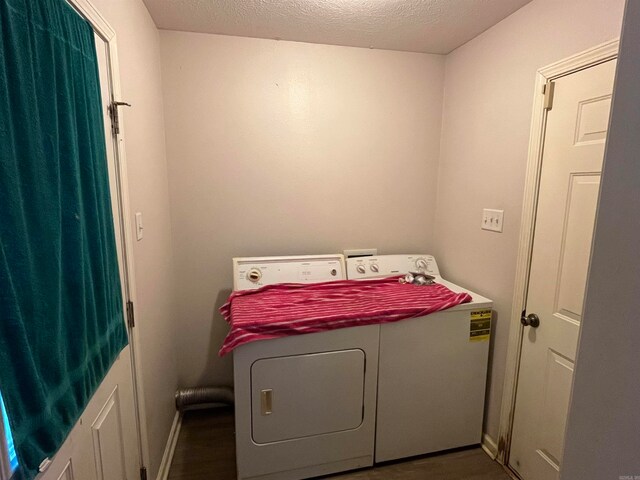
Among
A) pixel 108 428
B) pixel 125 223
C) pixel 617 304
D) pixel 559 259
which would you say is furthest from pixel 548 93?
pixel 108 428

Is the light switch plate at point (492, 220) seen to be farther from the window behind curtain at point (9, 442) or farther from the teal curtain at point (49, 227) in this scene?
the window behind curtain at point (9, 442)

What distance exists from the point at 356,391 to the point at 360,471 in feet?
1.63

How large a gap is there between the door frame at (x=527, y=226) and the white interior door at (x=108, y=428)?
6.17 ft

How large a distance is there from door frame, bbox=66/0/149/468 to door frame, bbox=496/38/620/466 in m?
1.86

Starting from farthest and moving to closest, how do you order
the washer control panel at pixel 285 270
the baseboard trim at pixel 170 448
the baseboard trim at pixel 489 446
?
1. the washer control panel at pixel 285 270
2. the baseboard trim at pixel 489 446
3. the baseboard trim at pixel 170 448

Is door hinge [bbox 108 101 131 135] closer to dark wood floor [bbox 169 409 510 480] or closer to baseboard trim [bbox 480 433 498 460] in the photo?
dark wood floor [bbox 169 409 510 480]

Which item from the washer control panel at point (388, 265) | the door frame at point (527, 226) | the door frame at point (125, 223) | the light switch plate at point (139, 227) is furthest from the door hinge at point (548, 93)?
the light switch plate at point (139, 227)

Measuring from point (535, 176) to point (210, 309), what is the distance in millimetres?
2080

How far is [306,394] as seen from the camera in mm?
1725

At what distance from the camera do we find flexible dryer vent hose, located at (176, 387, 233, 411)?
2.26 m

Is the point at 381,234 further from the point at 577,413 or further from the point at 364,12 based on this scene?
the point at 577,413

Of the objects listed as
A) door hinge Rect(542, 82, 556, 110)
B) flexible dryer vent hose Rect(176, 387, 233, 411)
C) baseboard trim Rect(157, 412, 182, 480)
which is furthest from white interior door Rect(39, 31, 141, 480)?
door hinge Rect(542, 82, 556, 110)

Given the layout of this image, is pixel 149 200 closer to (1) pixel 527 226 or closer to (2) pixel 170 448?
(2) pixel 170 448

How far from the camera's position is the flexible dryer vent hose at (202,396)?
89.0 inches
